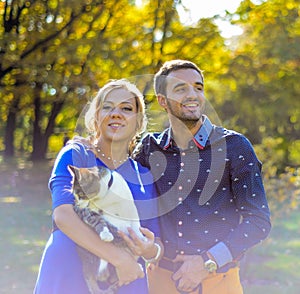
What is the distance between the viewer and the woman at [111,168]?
230 centimetres

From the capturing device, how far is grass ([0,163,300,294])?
298 inches

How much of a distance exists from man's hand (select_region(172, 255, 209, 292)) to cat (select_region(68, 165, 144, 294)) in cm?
34

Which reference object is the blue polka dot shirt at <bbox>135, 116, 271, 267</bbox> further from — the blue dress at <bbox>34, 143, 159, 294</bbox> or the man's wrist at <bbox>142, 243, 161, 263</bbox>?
the blue dress at <bbox>34, 143, 159, 294</bbox>

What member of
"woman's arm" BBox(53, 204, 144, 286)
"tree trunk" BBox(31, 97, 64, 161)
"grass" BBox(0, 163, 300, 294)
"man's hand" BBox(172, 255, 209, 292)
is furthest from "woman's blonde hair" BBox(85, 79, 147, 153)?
"tree trunk" BBox(31, 97, 64, 161)

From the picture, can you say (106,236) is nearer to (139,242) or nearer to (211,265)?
(139,242)

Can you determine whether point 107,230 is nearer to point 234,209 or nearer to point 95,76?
point 234,209

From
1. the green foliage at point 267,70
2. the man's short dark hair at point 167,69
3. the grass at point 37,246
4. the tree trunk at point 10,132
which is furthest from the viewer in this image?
the tree trunk at point 10,132

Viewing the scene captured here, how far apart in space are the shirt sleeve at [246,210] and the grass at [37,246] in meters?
4.77

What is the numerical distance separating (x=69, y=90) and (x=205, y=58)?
353 cm

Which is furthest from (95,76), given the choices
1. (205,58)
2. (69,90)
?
(205,58)

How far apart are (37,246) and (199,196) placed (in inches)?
299

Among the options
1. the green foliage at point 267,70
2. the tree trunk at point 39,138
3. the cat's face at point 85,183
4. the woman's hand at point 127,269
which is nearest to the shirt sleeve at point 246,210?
the woman's hand at point 127,269

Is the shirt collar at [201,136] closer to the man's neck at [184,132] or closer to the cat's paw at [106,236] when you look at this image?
the man's neck at [184,132]

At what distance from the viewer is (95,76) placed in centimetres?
1441
